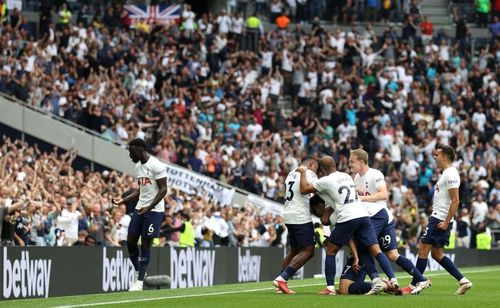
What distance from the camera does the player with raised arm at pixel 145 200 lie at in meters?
19.1

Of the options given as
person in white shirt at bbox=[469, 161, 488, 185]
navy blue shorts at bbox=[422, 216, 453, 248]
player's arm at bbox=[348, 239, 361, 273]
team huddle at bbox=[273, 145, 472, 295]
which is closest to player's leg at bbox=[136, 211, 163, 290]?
team huddle at bbox=[273, 145, 472, 295]

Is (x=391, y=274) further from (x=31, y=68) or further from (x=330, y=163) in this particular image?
(x=31, y=68)

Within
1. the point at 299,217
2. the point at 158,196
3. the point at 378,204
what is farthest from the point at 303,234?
the point at 158,196

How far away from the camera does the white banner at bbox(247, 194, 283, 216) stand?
34.5 meters

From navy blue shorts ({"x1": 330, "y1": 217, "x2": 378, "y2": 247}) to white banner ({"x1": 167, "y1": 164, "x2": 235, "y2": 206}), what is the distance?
16031 millimetres

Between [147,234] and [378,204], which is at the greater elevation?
[378,204]

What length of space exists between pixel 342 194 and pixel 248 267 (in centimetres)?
1231

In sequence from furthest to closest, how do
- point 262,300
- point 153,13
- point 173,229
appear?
point 153,13 < point 173,229 < point 262,300

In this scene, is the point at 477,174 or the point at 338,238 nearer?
the point at 338,238

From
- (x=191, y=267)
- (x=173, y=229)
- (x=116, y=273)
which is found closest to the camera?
(x=116, y=273)

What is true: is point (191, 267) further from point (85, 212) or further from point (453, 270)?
point (453, 270)

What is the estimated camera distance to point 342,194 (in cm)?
1670

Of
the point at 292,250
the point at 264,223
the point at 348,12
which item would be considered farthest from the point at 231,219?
the point at 348,12

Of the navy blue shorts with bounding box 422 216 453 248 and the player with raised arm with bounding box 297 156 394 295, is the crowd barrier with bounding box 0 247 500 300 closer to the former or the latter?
the player with raised arm with bounding box 297 156 394 295
